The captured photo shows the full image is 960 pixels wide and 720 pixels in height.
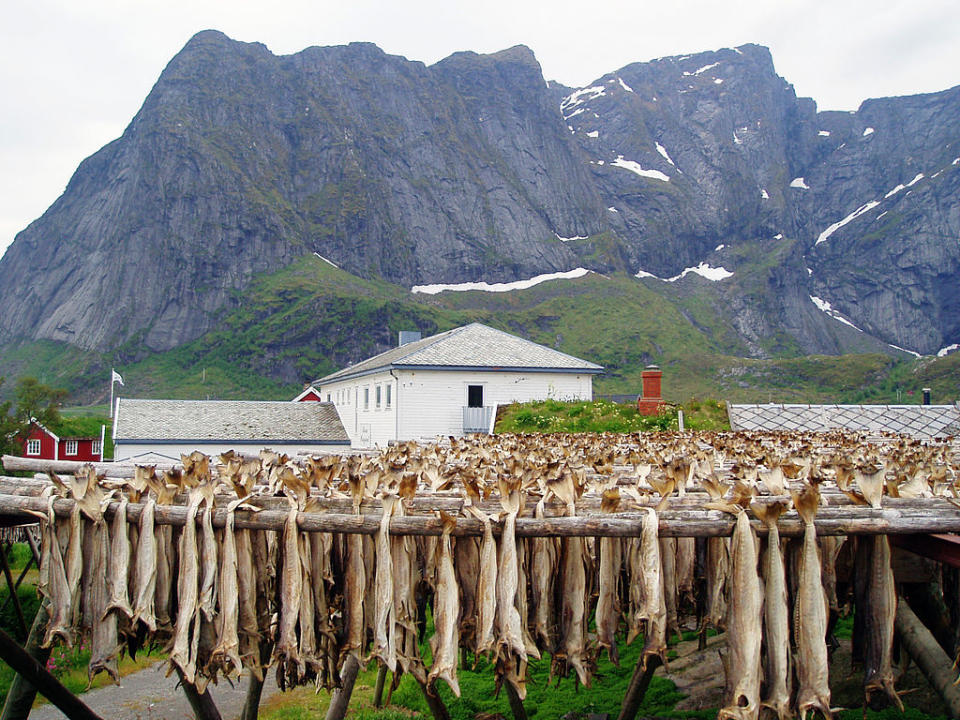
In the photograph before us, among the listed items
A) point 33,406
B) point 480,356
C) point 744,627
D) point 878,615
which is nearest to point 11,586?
point 744,627

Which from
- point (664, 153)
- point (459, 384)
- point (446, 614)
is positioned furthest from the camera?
point (664, 153)

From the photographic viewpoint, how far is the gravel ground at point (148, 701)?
9875 millimetres

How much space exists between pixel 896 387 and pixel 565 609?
8052 centimetres

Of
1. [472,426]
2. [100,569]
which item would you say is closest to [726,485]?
[100,569]

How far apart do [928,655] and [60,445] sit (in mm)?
47070

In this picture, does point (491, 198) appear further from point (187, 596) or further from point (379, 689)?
point (187, 596)

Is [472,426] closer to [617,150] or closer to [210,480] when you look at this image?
[210,480]

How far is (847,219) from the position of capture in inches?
6186

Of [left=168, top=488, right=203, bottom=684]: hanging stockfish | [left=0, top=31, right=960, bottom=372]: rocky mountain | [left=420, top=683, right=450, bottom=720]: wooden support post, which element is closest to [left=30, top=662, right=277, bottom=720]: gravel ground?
[left=420, top=683, right=450, bottom=720]: wooden support post

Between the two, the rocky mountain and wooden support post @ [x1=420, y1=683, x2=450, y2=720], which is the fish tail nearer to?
wooden support post @ [x1=420, y1=683, x2=450, y2=720]

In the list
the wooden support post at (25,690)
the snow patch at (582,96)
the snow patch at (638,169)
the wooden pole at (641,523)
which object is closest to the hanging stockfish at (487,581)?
the wooden pole at (641,523)

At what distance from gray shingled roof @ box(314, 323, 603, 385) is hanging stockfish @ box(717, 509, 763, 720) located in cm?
2735

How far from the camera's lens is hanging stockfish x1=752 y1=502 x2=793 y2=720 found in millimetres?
3705

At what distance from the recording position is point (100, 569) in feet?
14.6
